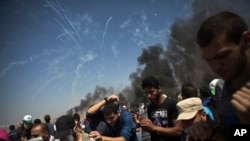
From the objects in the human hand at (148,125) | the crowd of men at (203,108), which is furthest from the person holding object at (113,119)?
the human hand at (148,125)

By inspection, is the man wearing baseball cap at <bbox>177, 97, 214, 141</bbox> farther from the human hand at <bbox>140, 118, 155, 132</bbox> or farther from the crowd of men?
the human hand at <bbox>140, 118, 155, 132</bbox>

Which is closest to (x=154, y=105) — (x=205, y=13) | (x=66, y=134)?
(x=66, y=134)

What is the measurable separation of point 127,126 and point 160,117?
0.54m

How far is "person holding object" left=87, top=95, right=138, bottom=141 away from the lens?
4023 mm

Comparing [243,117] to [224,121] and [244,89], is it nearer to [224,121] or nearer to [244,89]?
[244,89]

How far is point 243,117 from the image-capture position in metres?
1.34

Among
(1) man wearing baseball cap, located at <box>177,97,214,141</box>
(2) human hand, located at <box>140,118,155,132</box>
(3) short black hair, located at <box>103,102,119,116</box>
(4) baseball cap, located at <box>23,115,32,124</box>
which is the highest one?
(4) baseball cap, located at <box>23,115,32,124</box>

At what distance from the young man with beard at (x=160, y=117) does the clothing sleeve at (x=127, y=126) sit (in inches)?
6.5

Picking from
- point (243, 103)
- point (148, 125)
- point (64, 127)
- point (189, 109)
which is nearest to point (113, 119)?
point (148, 125)

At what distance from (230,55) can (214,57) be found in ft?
0.30

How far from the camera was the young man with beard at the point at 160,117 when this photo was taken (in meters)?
4.04

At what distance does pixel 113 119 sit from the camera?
13.3 feet

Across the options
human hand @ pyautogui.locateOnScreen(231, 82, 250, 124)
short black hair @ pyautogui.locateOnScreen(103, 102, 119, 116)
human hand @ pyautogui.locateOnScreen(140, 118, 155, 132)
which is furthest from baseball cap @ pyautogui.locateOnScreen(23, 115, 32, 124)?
human hand @ pyautogui.locateOnScreen(231, 82, 250, 124)

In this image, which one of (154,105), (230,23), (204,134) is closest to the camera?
(204,134)
